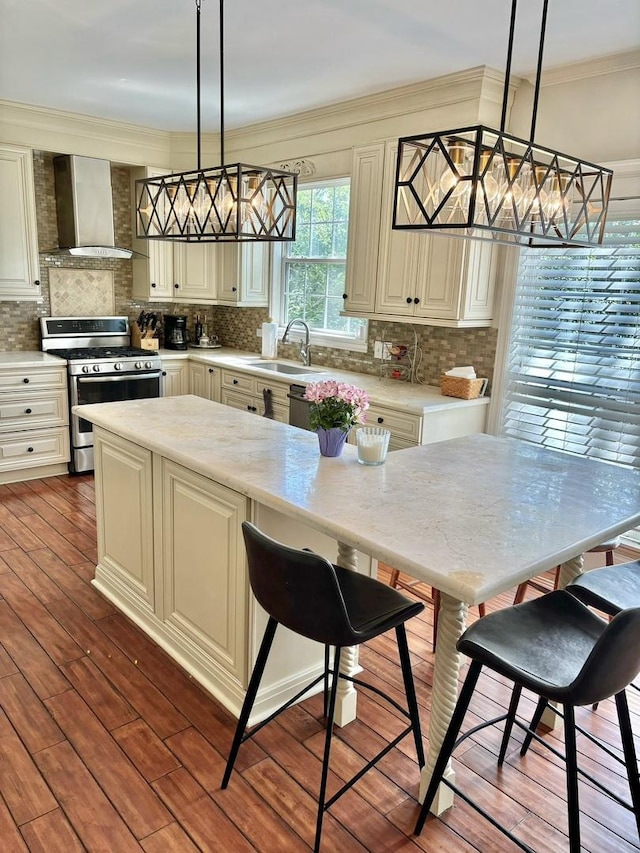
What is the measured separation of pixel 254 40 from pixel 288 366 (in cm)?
232

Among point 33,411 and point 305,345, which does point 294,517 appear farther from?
point 33,411

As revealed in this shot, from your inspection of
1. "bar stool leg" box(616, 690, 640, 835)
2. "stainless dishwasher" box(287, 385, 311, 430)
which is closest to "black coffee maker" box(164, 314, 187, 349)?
"stainless dishwasher" box(287, 385, 311, 430)

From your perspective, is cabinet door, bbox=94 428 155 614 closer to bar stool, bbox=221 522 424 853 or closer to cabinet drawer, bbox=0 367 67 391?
bar stool, bbox=221 522 424 853

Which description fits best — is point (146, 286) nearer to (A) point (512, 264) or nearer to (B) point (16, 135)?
(B) point (16, 135)

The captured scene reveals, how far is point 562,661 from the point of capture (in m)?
1.67

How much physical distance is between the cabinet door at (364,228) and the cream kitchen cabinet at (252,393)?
77 centimetres

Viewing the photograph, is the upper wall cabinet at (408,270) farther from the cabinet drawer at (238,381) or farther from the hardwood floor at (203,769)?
the hardwood floor at (203,769)

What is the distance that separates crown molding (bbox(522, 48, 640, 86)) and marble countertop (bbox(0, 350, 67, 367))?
3.67m

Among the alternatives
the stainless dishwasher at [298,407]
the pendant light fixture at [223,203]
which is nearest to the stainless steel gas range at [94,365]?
the stainless dishwasher at [298,407]

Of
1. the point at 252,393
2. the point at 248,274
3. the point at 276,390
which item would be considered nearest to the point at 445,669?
the point at 276,390

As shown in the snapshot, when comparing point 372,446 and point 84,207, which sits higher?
point 84,207

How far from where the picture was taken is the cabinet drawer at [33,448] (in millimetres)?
4676

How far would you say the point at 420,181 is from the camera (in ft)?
11.8

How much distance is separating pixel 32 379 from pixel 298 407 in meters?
2.02
